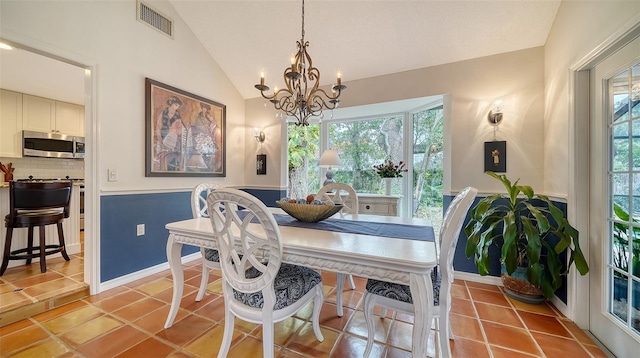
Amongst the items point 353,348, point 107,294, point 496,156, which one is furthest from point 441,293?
point 107,294

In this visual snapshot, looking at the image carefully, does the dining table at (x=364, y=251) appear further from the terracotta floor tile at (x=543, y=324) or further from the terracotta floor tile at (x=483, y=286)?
the terracotta floor tile at (x=483, y=286)

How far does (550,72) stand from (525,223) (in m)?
1.41

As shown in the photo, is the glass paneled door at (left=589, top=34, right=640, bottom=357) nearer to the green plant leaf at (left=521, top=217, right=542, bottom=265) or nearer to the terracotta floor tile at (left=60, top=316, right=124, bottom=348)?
the green plant leaf at (left=521, top=217, right=542, bottom=265)

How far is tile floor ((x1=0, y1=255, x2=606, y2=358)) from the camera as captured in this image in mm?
1528

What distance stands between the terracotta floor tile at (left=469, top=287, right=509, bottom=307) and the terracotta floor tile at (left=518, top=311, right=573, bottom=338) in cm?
18

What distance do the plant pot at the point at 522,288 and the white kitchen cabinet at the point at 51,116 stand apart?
22.4 feet

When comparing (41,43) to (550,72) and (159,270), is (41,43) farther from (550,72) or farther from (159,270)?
(550,72)

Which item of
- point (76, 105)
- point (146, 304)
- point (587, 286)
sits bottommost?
point (146, 304)

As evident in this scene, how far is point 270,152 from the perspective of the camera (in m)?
3.84

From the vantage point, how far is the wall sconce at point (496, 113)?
2457 mm

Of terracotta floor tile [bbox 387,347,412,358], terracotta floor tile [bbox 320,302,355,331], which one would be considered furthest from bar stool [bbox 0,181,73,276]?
terracotta floor tile [bbox 387,347,412,358]

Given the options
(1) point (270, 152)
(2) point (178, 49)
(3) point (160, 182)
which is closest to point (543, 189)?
(1) point (270, 152)

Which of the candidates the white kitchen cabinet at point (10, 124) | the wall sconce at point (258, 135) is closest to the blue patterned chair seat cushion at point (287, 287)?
the wall sconce at point (258, 135)

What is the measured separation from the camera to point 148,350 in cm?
153
